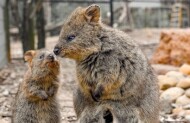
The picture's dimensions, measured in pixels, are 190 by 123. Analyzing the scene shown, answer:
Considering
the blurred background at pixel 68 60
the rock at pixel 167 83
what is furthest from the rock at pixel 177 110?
the rock at pixel 167 83

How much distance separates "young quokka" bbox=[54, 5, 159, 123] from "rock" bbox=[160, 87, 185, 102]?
3.08 meters

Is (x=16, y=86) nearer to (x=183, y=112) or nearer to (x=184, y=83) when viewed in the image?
(x=184, y=83)

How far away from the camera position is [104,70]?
5.38m

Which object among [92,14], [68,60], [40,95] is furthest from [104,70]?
[68,60]

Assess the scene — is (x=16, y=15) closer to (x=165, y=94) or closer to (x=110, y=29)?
(x=165, y=94)

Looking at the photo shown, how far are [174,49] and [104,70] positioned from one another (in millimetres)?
6763

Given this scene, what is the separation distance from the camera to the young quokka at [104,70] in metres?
5.39

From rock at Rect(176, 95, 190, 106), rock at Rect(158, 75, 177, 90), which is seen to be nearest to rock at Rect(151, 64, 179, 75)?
rock at Rect(158, 75, 177, 90)

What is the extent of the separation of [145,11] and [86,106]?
61.9 feet

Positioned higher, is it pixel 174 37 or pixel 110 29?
pixel 110 29

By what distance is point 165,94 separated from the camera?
8836 mm

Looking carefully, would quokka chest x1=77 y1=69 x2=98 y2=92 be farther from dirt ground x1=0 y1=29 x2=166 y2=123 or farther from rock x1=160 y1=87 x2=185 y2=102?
rock x1=160 y1=87 x2=185 y2=102

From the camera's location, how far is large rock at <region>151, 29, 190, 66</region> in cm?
1169

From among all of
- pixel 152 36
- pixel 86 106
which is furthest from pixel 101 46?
pixel 152 36
